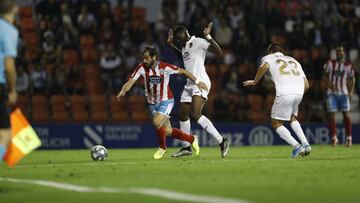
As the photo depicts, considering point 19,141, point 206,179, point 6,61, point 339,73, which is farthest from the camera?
point 339,73

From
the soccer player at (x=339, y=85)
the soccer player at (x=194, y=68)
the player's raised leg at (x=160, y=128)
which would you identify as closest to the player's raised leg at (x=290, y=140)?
the soccer player at (x=194, y=68)

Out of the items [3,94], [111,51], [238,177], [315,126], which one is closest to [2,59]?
[3,94]

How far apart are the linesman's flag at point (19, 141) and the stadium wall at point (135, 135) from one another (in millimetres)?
12311

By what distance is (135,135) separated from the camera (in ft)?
74.1

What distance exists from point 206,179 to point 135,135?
12.6 meters

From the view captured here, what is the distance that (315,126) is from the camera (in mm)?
23719

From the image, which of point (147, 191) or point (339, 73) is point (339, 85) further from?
point (147, 191)

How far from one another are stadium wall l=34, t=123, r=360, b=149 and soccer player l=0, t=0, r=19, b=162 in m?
13.0

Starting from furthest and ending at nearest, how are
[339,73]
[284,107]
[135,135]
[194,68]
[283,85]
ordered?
[135,135] < [339,73] < [194,68] < [283,85] < [284,107]

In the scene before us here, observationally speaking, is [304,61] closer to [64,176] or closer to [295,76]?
[295,76]

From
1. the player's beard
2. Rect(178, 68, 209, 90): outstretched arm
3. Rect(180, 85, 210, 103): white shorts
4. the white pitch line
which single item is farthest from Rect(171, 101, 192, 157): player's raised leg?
the white pitch line

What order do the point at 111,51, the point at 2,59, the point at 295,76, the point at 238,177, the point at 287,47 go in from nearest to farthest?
1. the point at 2,59
2. the point at 238,177
3. the point at 295,76
4. the point at 111,51
5. the point at 287,47

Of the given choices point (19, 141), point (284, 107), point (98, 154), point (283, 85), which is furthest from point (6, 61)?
point (283, 85)

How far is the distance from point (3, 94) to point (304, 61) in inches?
650
